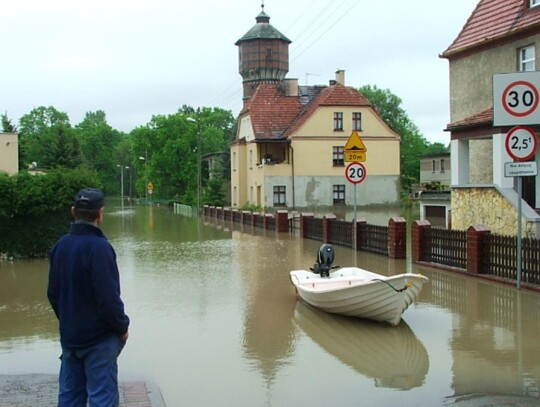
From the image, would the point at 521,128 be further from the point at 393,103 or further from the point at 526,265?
the point at 393,103

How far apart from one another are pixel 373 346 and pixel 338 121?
44.6m

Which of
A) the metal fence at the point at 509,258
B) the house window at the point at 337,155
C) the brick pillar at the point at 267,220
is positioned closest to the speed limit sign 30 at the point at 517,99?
the metal fence at the point at 509,258

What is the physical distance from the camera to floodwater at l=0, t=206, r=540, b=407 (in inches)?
292

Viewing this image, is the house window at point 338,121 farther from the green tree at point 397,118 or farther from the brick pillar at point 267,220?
the green tree at point 397,118

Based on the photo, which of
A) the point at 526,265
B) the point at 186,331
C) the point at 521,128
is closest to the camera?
the point at 186,331

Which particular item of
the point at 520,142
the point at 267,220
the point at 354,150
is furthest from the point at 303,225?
the point at 520,142

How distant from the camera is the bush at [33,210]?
19922mm

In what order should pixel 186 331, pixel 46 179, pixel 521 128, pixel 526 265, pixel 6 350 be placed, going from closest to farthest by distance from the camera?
pixel 6 350, pixel 186 331, pixel 521 128, pixel 526 265, pixel 46 179

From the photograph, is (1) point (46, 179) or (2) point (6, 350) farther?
(1) point (46, 179)

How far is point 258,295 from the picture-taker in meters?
14.0

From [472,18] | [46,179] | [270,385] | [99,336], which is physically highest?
[472,18]

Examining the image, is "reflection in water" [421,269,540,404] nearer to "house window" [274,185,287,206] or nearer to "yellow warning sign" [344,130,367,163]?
"yellow warning sign" [344,130,367,163]

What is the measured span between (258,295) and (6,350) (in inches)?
222

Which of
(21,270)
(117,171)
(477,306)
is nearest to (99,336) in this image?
(477,306)
